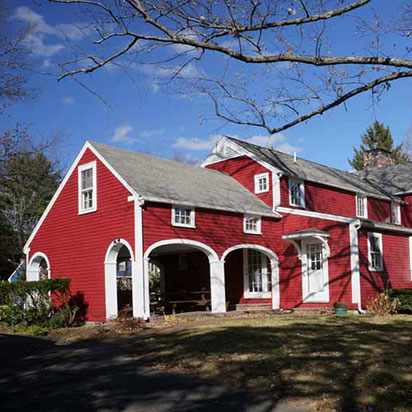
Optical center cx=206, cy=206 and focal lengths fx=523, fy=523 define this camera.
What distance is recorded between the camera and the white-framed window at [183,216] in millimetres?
17594

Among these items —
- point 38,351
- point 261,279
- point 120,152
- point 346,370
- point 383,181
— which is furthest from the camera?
point 383,181

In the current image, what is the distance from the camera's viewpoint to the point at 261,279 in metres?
22.0

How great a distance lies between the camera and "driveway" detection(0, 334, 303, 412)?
661cm

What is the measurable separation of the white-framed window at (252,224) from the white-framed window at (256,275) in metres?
1.74

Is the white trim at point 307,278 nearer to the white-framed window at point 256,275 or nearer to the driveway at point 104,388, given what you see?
the white-framed window at point 256,275

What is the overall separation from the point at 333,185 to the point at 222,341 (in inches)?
606

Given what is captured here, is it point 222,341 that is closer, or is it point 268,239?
point 222,341

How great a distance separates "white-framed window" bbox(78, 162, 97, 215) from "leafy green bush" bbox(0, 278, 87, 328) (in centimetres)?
307

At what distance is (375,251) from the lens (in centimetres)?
2017

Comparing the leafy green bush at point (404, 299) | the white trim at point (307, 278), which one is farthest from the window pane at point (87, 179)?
the leafy green bush at point (404, 299)

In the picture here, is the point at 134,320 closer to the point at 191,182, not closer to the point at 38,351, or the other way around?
the point at 38,351

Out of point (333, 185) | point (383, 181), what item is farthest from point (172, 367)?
point (383, 181)

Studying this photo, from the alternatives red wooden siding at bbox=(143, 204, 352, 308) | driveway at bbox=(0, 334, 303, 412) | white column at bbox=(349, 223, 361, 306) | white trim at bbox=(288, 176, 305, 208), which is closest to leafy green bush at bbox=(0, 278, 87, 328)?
red wooden siding at bbox=(143, 204, 352, 308)

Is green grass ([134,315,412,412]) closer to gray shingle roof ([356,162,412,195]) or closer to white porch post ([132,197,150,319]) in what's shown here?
white porch post ([132,197,150,319])
